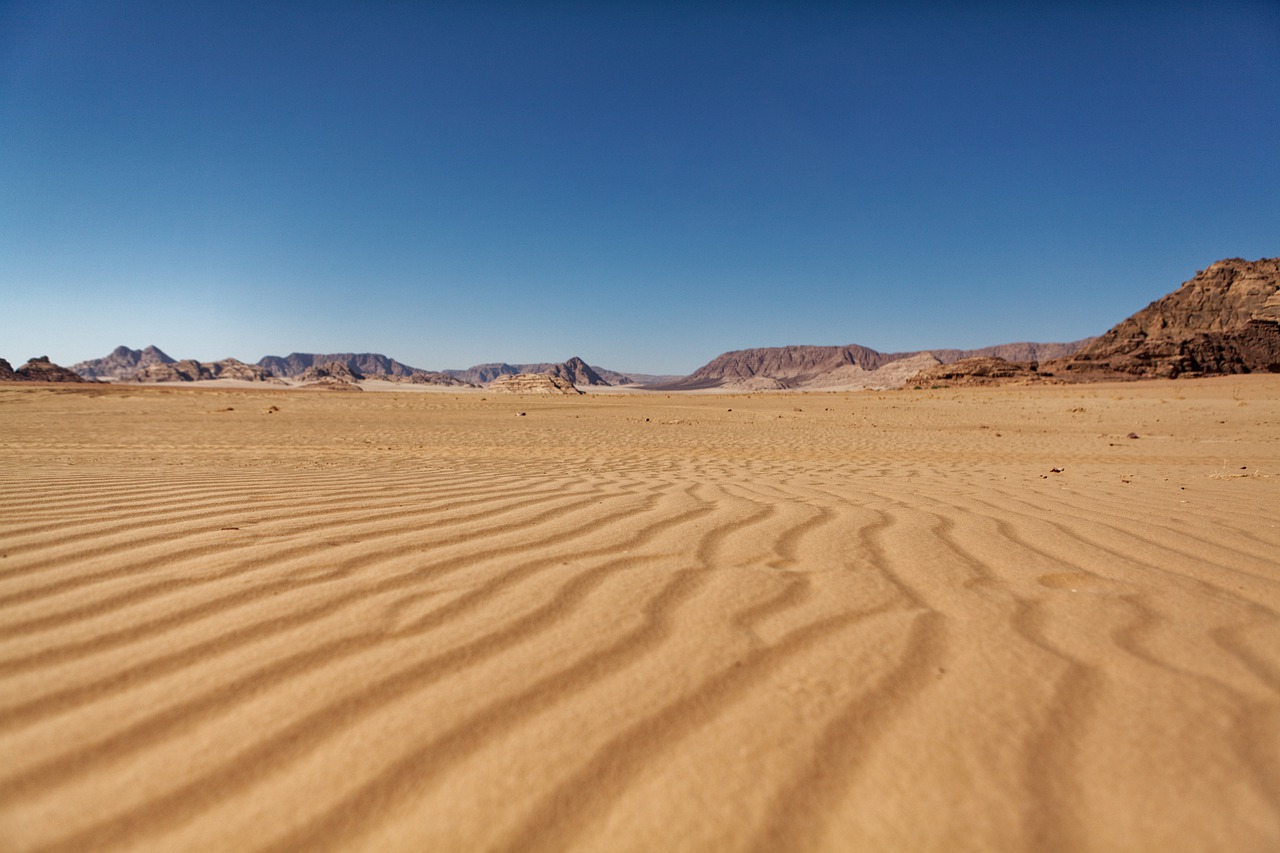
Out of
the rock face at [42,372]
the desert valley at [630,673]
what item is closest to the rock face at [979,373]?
the desert valley at [630,673]

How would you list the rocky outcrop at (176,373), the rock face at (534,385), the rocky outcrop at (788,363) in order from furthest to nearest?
the rocky outcrop at (788,363)
the rocky outcrop at (176,373)
the rock face at (534,385)

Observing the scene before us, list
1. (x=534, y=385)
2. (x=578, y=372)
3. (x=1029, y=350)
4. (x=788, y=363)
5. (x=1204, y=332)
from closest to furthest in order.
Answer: (x=1204, y=332) → (x=534, y=385) → (x=1029, y=350) → (x=578, y=372) → (x=788, y=363)

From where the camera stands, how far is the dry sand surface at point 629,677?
36.7 inches

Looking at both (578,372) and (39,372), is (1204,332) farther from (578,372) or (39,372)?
(578,372)

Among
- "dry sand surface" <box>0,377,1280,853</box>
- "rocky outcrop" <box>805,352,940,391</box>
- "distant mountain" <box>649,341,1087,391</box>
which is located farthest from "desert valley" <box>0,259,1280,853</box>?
"distant mountain" <box>649,341,1087,391</box>

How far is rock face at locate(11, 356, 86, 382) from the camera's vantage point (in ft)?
173

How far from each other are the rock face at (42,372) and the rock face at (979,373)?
67975 millimetres

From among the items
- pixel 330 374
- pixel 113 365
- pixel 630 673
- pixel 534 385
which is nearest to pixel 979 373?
pixel 534 385

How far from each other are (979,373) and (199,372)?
371 ft

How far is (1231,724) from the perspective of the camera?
1.15 metres

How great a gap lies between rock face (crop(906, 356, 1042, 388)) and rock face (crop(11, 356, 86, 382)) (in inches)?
2676

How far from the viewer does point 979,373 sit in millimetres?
41406

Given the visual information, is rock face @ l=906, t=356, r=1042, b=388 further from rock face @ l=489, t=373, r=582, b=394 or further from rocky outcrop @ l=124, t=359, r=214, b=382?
rocky outcrop @ l=124, t=359, r=214, b=382

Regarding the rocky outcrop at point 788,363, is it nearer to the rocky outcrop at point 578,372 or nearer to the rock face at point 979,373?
the rocky outcrop at point 578,372
